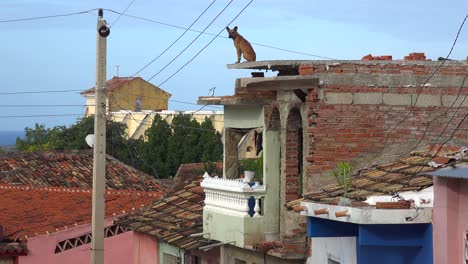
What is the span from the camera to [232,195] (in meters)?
17.5

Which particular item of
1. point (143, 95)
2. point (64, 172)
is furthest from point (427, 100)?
point (143, 95)

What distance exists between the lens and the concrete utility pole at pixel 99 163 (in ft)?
60.6

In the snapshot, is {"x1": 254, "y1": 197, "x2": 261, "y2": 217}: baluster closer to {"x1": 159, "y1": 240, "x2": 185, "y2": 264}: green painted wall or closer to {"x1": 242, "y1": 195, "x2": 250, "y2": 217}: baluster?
{"x1": 242, "y1": 195, "x2": 250, "y2": 217}: baluster

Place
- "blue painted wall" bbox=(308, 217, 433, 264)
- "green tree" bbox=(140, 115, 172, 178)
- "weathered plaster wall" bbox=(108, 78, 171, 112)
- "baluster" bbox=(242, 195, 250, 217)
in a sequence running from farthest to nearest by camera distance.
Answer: "weathered plaster wall" bbox=(108, 78, 171, 112) < "green tree" bbox=(140, 115, 172, 178) < "baluster" bbox=(242, 195, 250, 217) < "blue painted wall" bbox=(308, 217, 433, 264)

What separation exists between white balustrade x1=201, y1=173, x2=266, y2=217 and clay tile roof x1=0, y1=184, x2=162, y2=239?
8837mm

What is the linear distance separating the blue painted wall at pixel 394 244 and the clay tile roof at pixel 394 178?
0.60 metres

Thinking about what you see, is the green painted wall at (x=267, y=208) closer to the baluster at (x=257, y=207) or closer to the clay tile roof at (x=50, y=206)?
the baluster at (x=257, y=207)

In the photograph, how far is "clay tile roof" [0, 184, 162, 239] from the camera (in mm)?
27094

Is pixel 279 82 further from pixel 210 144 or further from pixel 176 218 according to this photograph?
pixel 210 144

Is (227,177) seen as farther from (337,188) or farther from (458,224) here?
(458,224)

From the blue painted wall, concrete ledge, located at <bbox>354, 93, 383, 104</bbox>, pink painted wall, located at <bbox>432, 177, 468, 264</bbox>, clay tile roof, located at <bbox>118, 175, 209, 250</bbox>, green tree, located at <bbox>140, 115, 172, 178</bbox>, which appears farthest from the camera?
green tree, located at <bbox>140, 115, 172, 178</bbox>

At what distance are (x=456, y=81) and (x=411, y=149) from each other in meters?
1.23

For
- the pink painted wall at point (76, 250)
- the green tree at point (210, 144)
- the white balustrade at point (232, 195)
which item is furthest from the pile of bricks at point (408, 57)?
the green tree at point (210, 144)

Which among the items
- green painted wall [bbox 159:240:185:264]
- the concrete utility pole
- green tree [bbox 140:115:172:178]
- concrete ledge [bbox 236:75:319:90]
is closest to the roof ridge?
green painted wall [bbox 159:240:185:264]
